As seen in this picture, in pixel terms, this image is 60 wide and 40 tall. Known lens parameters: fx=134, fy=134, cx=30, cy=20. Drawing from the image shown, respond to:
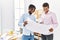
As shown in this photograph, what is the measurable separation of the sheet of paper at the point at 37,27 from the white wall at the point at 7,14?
0.68 meters

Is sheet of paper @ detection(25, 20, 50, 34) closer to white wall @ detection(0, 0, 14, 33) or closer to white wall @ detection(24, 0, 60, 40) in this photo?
white wall @ detection(24, 0, 60, 40)

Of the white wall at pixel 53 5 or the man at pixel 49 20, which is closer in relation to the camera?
the man at pixel 49 20

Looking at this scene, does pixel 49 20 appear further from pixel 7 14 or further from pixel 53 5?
pixel 7 14

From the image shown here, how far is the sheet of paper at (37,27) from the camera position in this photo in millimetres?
1909

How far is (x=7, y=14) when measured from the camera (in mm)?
2559

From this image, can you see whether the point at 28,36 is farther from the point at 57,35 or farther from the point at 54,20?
the point at 57,35

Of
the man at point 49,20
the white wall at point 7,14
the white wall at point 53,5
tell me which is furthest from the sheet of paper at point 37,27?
the white wall at point 7,14

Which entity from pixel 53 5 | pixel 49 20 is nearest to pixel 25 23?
pixel 49 20

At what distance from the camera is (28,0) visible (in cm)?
233

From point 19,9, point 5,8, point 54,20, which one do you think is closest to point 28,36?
point 54,20

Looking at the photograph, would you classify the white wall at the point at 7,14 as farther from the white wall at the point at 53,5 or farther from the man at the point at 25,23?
the man at the point at 25,23

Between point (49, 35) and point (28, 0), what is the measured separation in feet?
2.40

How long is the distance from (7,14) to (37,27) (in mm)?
851

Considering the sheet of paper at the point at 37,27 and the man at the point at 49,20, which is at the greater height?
the man at the point at 49,20
